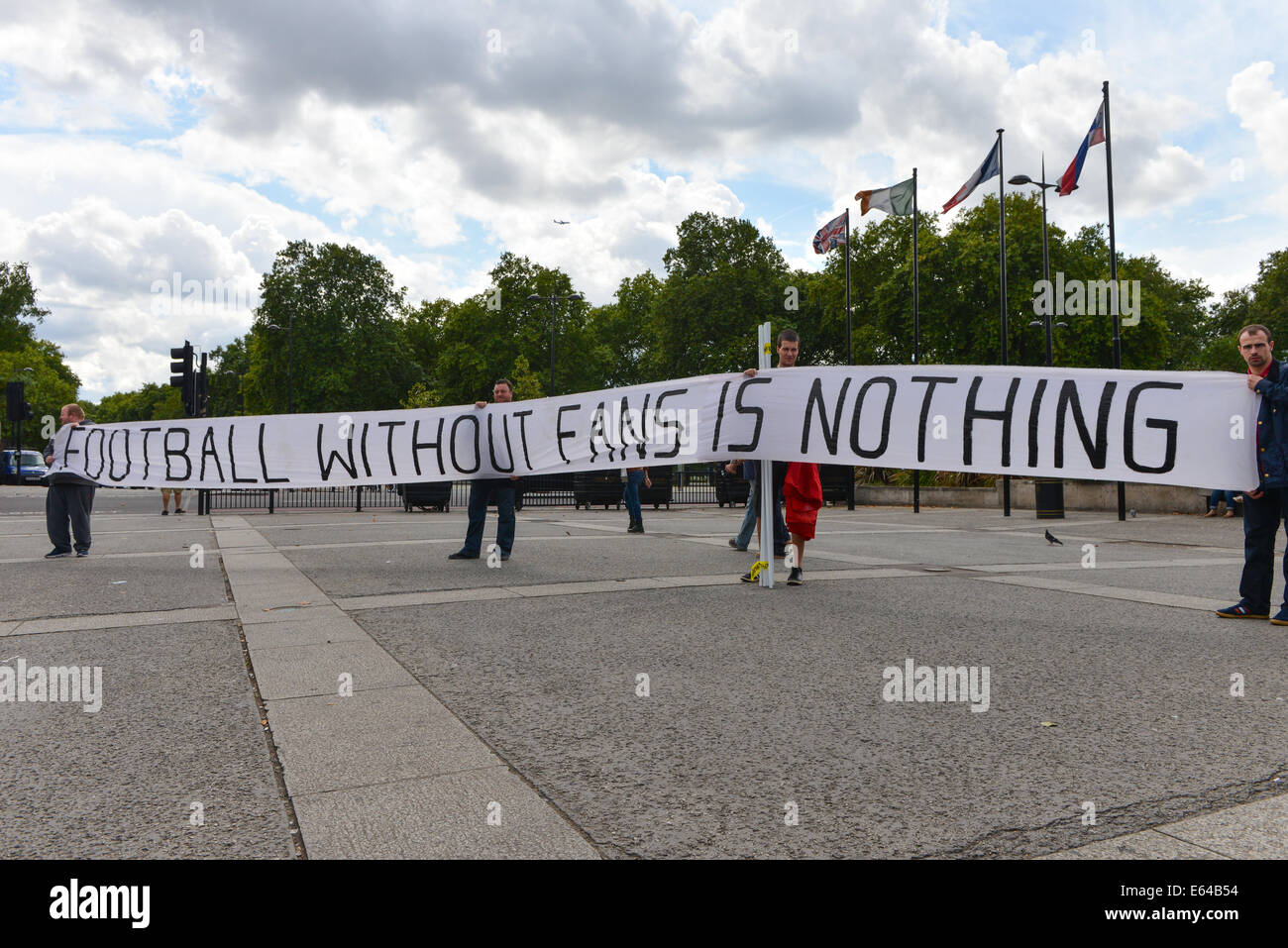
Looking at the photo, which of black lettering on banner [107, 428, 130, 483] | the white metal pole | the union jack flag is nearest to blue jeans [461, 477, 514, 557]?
the white metal pole

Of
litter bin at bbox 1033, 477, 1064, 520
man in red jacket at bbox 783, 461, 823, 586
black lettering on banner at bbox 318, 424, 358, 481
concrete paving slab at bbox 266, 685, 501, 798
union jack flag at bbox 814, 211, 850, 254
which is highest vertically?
union jack flag at bbox 814, 211, 850, 254

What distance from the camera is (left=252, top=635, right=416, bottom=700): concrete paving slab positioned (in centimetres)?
454

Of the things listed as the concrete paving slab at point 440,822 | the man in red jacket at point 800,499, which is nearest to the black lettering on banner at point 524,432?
the man in red jacket at point 800,499

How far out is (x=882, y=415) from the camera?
7.80 metres

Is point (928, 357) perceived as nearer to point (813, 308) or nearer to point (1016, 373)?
point (813, 308)

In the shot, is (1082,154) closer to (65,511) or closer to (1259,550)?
(1259,550)

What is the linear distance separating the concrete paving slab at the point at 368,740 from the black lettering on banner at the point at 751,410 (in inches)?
180

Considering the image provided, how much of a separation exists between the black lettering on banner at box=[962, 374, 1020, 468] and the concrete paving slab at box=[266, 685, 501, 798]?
484 centimetres

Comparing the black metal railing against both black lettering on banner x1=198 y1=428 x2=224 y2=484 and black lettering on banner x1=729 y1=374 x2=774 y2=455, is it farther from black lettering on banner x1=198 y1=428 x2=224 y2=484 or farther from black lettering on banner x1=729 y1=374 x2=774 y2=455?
black lettering on banner x1=729 y1=374 x2=774 y2=455

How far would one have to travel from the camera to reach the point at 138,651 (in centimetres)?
546

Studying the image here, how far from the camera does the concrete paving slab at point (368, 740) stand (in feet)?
10.8

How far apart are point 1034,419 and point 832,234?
2056 centimetres

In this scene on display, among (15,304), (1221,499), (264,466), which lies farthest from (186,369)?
(15,304)
